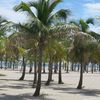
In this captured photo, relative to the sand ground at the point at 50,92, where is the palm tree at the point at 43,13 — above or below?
above

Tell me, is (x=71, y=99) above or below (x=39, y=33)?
below

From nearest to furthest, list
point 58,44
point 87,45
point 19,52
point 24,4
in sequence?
1. point 24,4
2. point 58,44
3. point 87,45
4. point 19,52

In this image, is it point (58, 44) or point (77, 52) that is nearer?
point (58, 44)

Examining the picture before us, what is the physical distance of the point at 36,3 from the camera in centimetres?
2456

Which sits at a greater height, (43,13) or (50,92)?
(43,13)

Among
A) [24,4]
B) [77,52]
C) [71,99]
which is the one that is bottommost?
[71,99]

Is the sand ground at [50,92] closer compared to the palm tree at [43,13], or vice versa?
the palm tree at [43,13]

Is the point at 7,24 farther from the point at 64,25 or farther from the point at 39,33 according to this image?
the point at 64,25

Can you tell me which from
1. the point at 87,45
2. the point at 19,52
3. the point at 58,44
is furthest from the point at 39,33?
the point at 19,52

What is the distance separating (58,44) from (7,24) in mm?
5768

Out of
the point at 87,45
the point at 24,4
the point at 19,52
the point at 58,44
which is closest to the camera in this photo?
the point at 24,4

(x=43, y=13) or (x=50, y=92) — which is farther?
(x=50, y=92)

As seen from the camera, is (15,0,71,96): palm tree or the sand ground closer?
(15,0,71,96): palm tree

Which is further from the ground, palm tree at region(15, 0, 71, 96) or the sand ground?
palm tree at region(15, 0, 71, 96)
